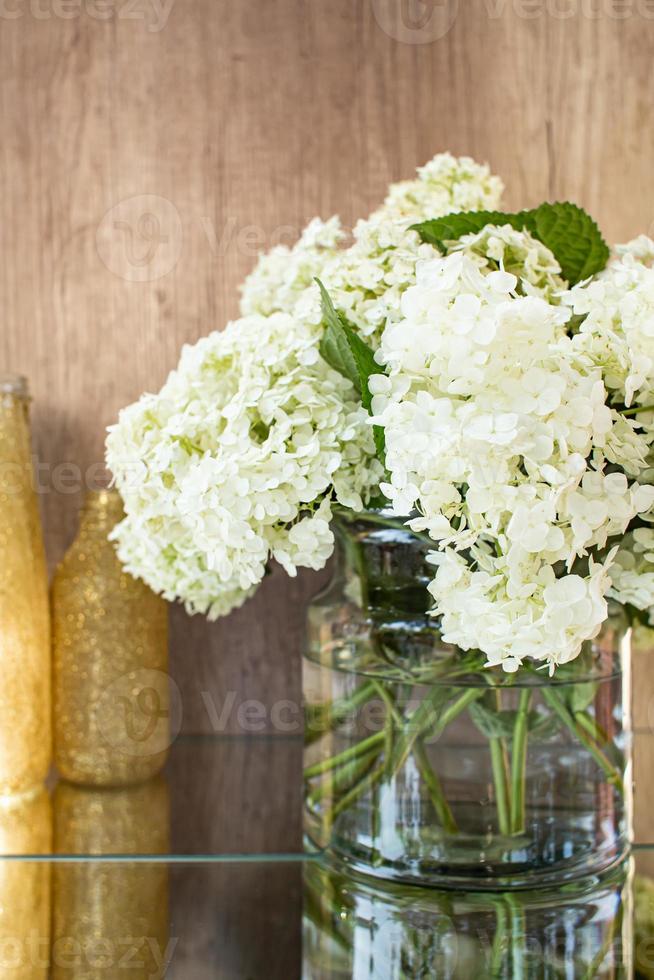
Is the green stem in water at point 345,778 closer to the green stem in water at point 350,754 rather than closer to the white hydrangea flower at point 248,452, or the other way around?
the green stem in water at point 350,754

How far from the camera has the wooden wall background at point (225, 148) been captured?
0.94 m

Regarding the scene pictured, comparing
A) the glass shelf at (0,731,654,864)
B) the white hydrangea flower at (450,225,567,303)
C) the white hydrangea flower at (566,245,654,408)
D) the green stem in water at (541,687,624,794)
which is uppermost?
the white hydrangea flower at (450,225,567,303)

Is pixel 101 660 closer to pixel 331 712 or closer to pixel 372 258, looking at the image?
pixel 331 712

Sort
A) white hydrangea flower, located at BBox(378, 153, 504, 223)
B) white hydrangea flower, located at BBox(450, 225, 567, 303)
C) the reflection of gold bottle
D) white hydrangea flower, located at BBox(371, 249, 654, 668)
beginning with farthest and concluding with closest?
the reflection of gold bottle → white hydrangea flower, located at BBox(378, 153, 504, 223) → white hydrangea flower, located at BBox(450, 225, 567, 303) → white hydrangea flower, located at BBox(371, 249, 654, 668)

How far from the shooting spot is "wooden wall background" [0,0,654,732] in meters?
0.94

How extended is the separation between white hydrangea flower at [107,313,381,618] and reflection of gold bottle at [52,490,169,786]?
0.20m

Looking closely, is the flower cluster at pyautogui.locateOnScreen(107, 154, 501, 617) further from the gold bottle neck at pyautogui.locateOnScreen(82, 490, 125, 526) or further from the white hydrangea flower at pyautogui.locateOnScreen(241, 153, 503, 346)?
the gold bottle neck at pyautogui.locateOnScreen(82, 490, 125, 526)

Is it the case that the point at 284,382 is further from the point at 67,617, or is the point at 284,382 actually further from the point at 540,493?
the point at 67,617

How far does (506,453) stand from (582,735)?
0.27m

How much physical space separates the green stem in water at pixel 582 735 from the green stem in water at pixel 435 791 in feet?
0.28

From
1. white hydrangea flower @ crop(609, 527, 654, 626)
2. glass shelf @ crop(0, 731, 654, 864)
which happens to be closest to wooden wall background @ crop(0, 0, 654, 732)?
glass shelf @ crop(0, 731, 654, 864)

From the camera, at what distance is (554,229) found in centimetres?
61

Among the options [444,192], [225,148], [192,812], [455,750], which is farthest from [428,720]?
[225,148]

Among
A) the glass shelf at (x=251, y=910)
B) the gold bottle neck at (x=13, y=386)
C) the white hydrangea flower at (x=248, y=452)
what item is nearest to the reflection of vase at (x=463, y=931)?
the glass shelf at (x=251, y=910)
